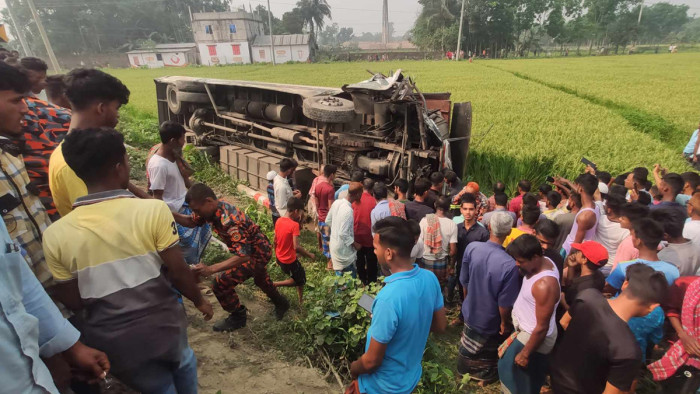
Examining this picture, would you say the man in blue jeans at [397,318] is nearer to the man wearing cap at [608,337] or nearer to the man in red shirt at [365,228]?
the man wearing cap at [608,337]

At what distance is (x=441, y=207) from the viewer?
418 cm

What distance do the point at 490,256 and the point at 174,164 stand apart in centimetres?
318

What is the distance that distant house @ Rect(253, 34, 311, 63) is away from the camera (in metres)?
53.4

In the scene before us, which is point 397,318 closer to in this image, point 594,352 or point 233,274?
point 594,352

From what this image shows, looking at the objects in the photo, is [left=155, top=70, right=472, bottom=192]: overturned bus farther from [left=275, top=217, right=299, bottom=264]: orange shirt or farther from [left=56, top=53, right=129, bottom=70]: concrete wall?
[left=56, top=53, right=129, bottom=70]: concrete wall

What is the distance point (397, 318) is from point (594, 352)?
1332mm

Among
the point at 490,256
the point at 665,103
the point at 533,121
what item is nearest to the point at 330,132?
the point at 490,256

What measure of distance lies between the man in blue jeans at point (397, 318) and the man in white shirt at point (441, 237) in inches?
73.8

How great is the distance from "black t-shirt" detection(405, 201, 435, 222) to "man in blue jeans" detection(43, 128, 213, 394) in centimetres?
305

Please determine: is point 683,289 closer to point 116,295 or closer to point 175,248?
point 175,248

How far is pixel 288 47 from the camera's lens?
53.8 meters

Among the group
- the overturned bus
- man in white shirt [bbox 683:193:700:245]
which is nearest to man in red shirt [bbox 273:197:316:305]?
the overturned bus

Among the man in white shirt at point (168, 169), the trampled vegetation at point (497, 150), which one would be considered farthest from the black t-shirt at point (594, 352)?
the man in white shirt at point (168, 169)

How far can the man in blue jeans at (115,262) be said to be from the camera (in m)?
1.79
